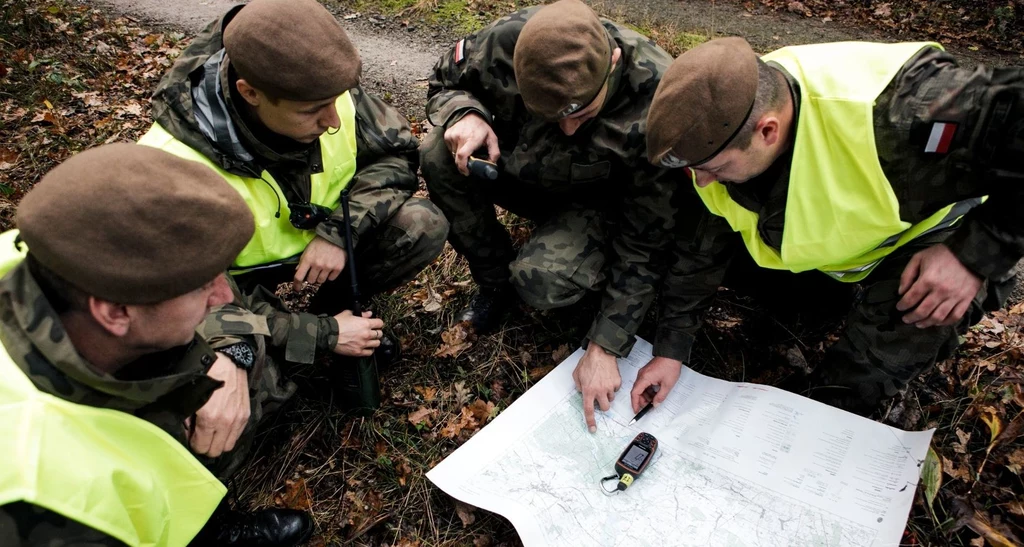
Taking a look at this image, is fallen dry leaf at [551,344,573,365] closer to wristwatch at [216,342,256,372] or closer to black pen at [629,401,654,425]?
black pen at [629,401,654,425]

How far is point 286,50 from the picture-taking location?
2018 mm

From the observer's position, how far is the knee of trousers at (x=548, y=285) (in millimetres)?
2564

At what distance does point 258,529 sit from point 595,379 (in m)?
1.33

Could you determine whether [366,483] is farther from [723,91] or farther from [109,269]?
[723,91]

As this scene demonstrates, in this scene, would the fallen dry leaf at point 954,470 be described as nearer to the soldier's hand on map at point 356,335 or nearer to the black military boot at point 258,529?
the soldier's hand on map at point 356,335

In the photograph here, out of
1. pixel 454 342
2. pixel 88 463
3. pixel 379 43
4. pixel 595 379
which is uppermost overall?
pixel 88 463

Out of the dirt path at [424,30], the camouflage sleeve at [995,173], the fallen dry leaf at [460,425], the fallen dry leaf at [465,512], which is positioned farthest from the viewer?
the dirt path at [424,30]

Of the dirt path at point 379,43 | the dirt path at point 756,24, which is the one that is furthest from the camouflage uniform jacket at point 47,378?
the dirt path at point 756,24

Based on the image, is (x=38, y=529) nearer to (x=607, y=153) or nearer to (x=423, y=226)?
(x=423, y=226)

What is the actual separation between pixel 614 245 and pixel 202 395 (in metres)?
1.61

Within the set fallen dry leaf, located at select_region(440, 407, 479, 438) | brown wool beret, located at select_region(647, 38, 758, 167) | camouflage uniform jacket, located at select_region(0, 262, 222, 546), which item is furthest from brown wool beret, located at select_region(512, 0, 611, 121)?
camouflage uniform jacket, located at select_region(0, 262, 222, 546)

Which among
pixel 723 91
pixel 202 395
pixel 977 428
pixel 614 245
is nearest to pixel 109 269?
pixel 202 395

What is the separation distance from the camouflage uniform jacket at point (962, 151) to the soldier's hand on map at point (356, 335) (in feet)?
5.07

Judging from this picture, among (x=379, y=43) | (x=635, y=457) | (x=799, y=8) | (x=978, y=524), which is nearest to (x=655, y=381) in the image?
(x=635, y=457)
